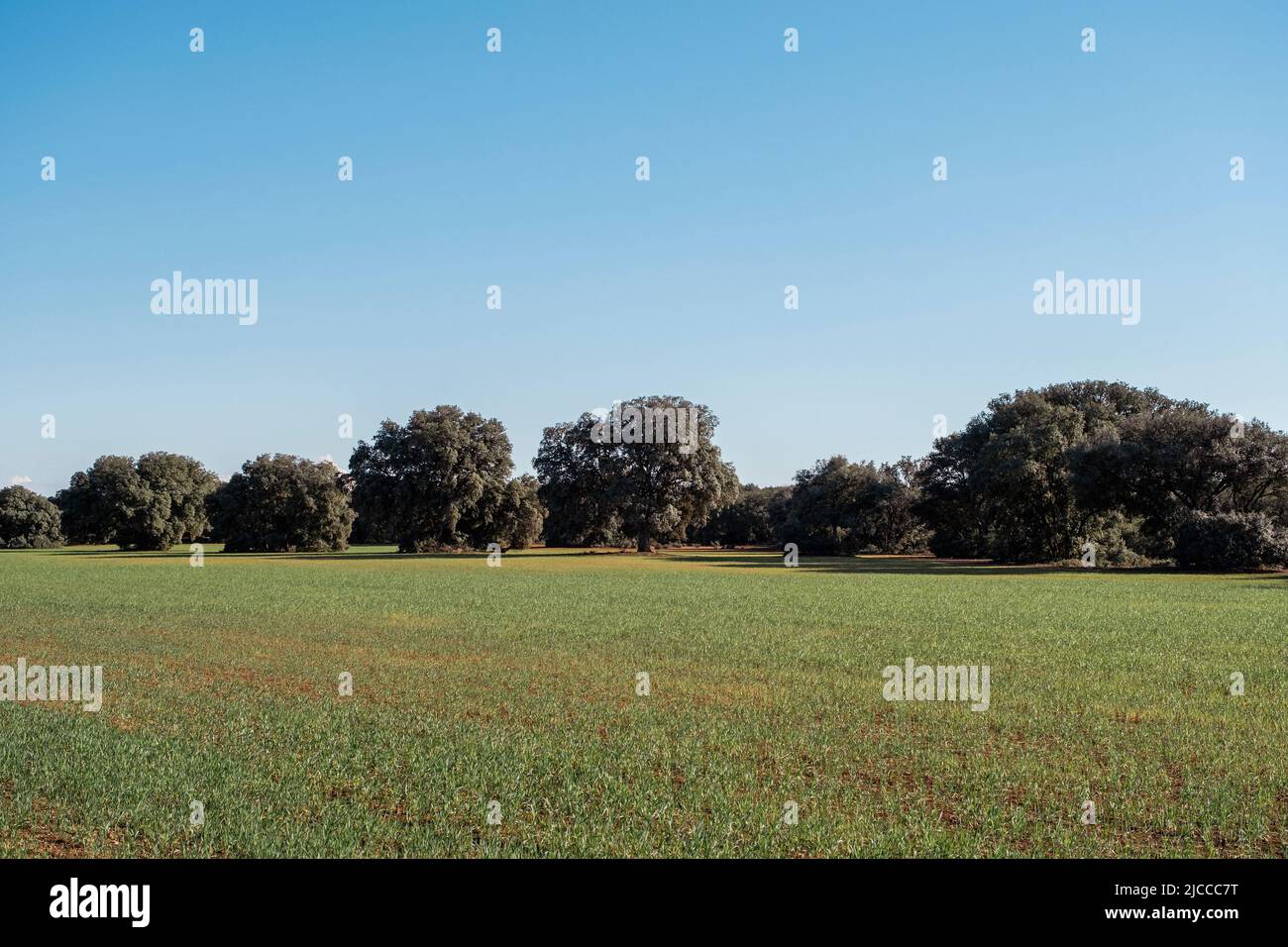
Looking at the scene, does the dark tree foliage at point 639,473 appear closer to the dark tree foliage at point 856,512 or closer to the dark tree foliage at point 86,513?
the dark tree foliage at point 856,512

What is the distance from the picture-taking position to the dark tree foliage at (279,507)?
97312 millimetres

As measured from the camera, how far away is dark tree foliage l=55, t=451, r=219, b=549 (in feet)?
315

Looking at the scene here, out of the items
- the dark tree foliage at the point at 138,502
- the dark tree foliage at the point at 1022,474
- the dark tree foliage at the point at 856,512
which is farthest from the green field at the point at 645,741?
the dark tree foliage at the point at 138,502

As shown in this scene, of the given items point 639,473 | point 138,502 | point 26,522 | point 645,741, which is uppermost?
point 639,473

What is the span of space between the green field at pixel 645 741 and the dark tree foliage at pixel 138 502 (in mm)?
79358

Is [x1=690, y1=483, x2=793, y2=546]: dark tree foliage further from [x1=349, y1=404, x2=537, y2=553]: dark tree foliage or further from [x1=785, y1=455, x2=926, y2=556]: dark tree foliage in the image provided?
[x1=349, y1=404, x2=537, y2=553]: dark tree foliage

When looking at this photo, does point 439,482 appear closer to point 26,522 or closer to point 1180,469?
point 1180,469

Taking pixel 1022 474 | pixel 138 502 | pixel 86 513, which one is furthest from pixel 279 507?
pixel 1022 474

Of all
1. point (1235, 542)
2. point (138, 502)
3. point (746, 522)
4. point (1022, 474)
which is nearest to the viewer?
point (1235, 542)

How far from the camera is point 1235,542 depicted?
175 ft

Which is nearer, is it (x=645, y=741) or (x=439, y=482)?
(x=645, y=741)

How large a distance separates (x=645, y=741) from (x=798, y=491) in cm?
9371

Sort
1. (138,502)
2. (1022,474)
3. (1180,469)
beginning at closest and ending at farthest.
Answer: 1. (1180,469)
2. (1022,474)
3. (138,502)
